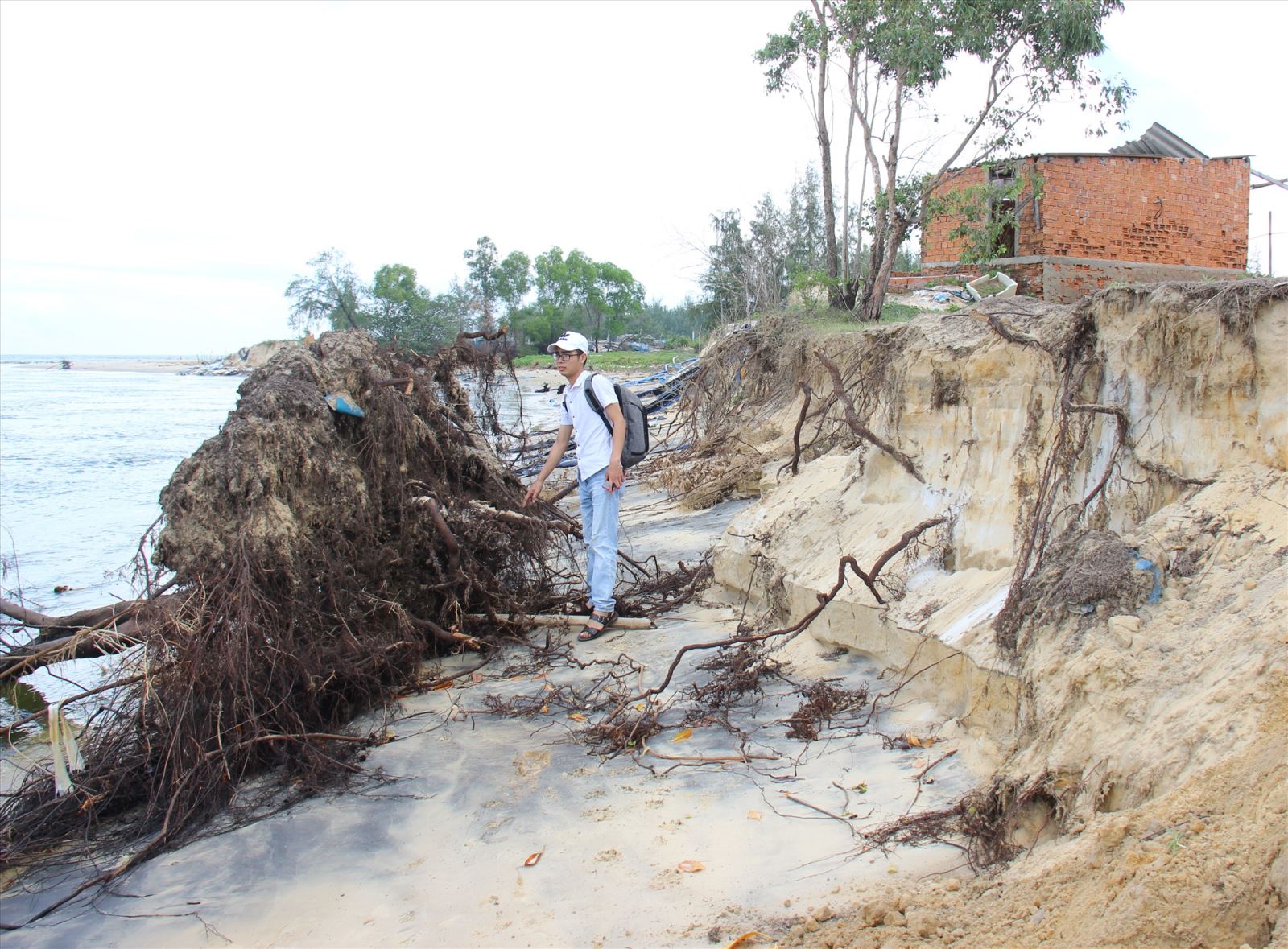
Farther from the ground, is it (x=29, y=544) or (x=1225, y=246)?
(x=1225, y=246)

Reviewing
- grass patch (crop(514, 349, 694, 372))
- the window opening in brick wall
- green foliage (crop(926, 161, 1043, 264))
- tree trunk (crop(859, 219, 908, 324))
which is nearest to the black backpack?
tree trunk (crop(859, 219, 908, 324))

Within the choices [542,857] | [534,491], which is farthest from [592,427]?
[542,857]

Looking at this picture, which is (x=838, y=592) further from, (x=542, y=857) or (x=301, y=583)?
(x=301, y=583)

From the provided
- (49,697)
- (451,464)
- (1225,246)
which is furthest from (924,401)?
(1225,246)

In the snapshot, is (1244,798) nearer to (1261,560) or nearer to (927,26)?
(1261,560)

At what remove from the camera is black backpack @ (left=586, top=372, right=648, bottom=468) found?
618 cm

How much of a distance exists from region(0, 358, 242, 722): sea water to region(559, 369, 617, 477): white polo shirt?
7.78ft

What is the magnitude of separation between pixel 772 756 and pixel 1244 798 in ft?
6.63

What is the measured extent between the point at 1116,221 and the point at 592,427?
16.9 meters

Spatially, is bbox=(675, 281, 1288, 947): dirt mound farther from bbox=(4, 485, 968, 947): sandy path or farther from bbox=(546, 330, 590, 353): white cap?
bbox=(546, 330, 590, 353): white cap

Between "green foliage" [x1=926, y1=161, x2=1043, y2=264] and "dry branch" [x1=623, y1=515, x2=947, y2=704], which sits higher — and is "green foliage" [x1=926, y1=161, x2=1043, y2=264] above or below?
above

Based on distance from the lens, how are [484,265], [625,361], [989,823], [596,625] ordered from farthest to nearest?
[484,265]
[625,361]
[596,625]
[989,823]

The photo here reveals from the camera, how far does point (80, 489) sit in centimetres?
2080

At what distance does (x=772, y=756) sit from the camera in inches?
165
